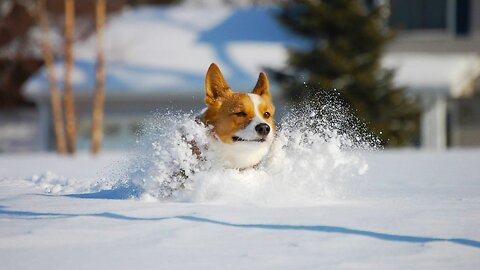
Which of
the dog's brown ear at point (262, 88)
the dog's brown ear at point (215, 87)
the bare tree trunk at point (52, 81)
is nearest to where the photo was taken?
the dog's brown ear at point (215, 87)

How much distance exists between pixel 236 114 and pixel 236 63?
17.4 meters

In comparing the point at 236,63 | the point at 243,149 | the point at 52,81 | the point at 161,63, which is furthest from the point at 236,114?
the point at 161,63

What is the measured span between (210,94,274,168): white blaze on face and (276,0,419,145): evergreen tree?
14418 mm

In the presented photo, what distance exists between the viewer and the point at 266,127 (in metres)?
6.46

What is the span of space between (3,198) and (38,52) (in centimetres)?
2130

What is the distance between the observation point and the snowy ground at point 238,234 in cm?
450

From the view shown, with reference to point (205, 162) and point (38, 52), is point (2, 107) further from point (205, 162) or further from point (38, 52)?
point (205, 162)

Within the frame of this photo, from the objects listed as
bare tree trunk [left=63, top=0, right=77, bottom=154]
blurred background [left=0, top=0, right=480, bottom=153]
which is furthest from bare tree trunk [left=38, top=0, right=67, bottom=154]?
bare tree trunk [left=63, top=0, right=77, bottom=154]

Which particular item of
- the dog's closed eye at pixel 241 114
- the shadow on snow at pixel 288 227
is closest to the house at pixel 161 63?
the dog's closed eye at pixel 241 114

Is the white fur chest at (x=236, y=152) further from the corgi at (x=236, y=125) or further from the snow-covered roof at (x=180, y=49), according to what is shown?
the snow-covered roof at (x=180, y=49)

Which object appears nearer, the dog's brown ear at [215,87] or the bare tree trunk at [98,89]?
the dog's brown ear at [215,87]

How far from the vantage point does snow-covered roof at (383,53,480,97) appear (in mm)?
22984

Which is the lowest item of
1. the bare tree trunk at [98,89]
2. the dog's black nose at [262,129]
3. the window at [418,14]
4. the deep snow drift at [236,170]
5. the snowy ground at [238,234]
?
the snowy ground at [238,234]

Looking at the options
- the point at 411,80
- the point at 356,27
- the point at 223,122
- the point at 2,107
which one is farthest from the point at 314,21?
the point at 223,122
